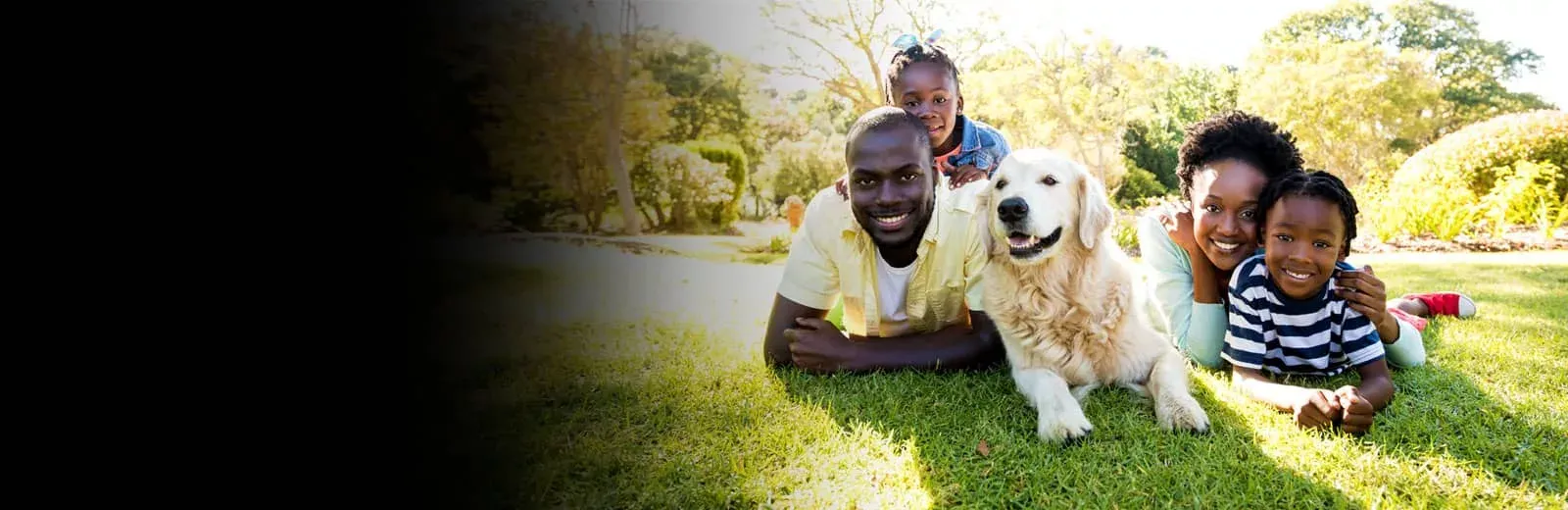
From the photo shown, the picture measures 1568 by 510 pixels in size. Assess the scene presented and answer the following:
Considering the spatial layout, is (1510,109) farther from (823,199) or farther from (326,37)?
(326,37)

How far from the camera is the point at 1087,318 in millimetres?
3061

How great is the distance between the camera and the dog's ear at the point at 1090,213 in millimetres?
2990

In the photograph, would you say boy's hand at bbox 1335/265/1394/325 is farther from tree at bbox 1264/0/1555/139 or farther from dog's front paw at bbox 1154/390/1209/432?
tree at bbox 1264/0/1555/139

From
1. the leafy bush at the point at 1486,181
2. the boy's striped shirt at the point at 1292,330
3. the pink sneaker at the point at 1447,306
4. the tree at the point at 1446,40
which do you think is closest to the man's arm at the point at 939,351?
the boy's striped shirt at the point at 1292,330

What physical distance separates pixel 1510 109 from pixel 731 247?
25.1m

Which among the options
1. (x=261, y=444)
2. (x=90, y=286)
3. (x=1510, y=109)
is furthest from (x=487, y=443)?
(x=1510, y=109)

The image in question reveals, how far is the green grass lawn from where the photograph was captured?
2.18 metres

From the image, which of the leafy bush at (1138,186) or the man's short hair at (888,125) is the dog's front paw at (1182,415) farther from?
the leafy bush at (1138,186)

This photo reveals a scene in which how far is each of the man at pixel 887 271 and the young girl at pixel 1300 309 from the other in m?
1.01

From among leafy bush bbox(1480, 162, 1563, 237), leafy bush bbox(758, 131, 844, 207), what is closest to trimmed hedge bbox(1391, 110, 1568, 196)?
leafy bush bbox(1480, 162, 1563, 237)

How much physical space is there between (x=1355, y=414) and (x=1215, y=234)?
3.45 feet

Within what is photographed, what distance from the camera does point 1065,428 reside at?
8.50 ft

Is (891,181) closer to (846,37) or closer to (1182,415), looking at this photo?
(1182,415)

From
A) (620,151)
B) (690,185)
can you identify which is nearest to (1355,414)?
(620,151)
